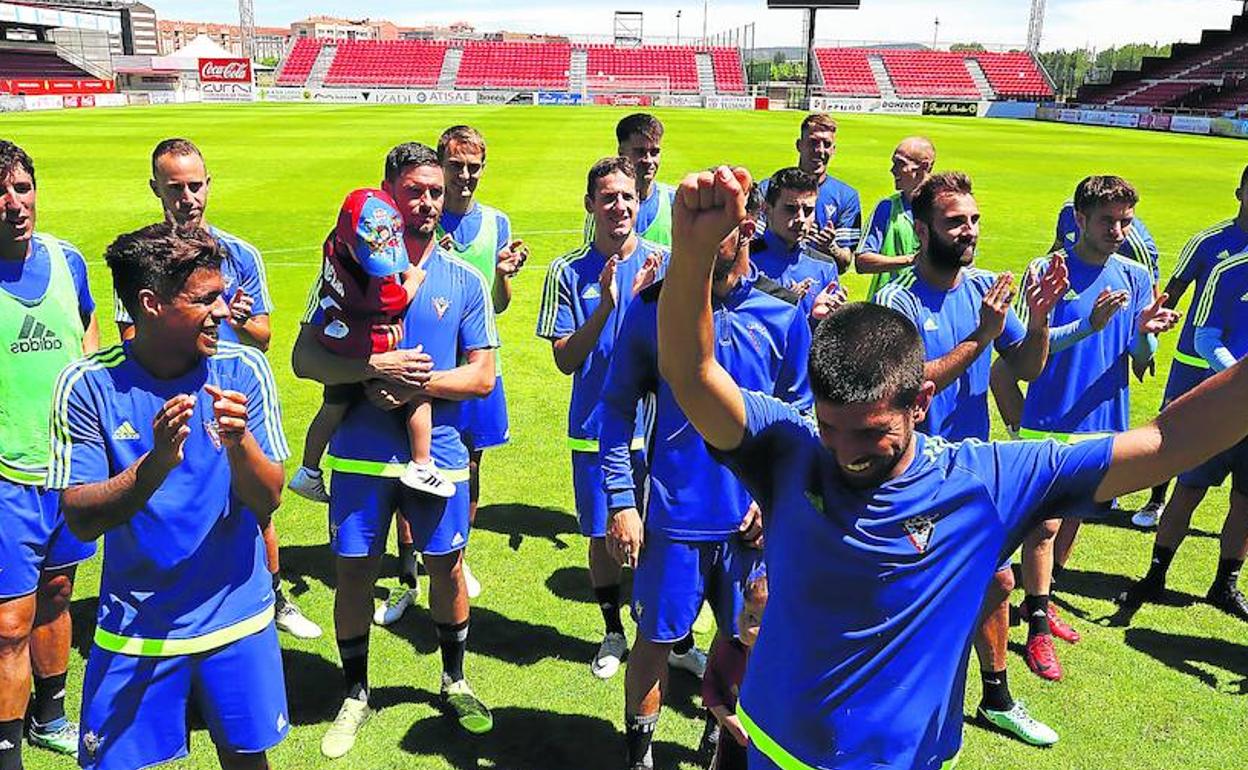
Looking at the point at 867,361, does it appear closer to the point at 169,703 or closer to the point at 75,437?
the point at 75,437

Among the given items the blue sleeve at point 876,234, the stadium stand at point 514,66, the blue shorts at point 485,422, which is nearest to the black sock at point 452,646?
the blue shorts at point 485,422

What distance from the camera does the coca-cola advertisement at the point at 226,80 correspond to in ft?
205

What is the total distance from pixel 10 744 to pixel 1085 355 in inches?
224

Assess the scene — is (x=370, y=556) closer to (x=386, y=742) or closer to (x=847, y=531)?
(x=386, y=742)

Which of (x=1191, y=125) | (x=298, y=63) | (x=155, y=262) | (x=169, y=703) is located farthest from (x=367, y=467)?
(x=298, y=63)

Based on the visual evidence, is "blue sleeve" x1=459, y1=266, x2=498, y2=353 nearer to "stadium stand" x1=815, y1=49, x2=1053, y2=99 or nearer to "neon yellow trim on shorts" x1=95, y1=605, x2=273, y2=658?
"neon yellow trim on shorts" x1=95, y1=605, x2=273, y2=658

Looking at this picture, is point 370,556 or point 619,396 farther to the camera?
point 370,556

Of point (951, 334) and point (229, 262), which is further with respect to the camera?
point (229, 262)

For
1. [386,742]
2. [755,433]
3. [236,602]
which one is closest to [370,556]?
[386,742]

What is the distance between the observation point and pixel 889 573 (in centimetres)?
235

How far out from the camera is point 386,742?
14.5ft

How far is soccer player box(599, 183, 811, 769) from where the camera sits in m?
3.85

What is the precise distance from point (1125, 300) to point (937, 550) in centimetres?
332

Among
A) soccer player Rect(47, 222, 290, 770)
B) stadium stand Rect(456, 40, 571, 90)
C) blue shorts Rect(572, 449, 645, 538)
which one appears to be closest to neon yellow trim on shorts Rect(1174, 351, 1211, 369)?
blue shorts Rect(572, 449, 645, 538)
